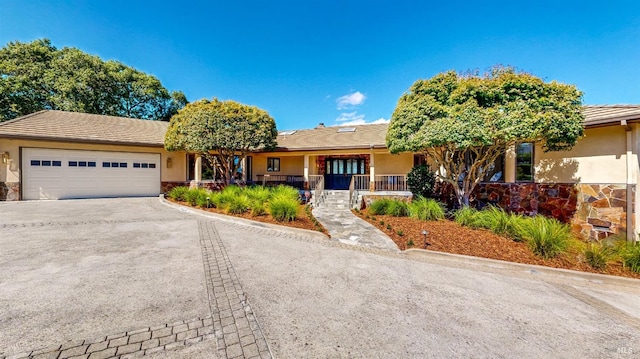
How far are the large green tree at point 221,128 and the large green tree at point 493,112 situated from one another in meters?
7.42

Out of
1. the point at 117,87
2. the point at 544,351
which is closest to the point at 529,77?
the point at 544,351

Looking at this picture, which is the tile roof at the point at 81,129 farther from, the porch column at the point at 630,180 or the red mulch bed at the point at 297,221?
the porch column at the point at 630,180

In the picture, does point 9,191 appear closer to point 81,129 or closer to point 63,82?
point 81,129

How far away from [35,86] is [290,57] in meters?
22.0

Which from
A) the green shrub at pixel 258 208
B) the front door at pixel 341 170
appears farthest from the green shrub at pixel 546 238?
the front door at pixel 341 170

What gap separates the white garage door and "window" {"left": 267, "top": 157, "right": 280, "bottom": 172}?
7021 mm

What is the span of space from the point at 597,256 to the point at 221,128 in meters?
13.3

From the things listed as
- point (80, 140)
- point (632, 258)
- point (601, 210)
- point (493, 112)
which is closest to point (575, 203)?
point (601, 210)

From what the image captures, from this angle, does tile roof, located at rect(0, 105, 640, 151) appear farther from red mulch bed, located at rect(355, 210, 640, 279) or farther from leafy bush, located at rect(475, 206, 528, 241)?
red mulch bed, located at rect(355, 210, 640, 279)

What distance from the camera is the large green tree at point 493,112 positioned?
22.4ft

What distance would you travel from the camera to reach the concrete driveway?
2482 millimetres

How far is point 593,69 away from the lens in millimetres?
10180

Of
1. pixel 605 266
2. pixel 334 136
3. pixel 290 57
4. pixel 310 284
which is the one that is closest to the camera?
pixel 310 284

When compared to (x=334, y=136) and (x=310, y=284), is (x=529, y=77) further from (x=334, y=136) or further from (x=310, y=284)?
(x=334, y=136)
